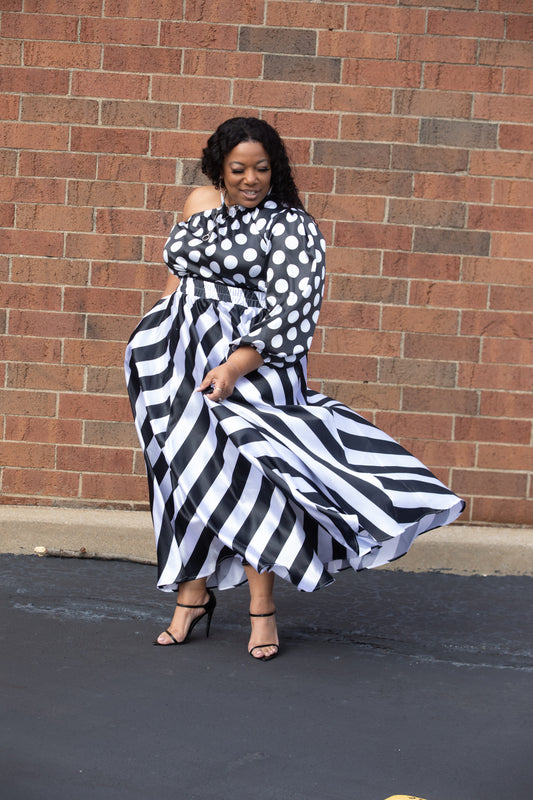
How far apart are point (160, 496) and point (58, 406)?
177cm

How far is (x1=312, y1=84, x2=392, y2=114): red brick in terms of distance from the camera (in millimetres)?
5059

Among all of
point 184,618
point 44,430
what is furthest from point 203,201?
point 44,430

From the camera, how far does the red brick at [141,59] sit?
16.7 ft

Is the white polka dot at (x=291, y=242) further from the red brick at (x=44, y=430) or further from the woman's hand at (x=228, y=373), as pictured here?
the red brick at (x=44, y=430)

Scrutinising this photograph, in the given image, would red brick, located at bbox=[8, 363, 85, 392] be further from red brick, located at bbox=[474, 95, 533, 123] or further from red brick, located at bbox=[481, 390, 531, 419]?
red brick, located at bbox=[474, 95, 533, 123]

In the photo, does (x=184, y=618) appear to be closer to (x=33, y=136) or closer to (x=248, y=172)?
(x=248, y=172)

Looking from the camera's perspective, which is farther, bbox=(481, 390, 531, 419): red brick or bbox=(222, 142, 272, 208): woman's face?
bbox=(481, 390, 531, 419): red brick

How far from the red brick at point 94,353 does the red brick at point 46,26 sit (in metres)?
1.57

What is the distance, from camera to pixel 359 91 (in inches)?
199

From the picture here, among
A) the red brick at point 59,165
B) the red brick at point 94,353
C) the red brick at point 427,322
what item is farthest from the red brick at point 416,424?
the red brick at point 59,165

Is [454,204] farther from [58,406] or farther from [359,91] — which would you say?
[58,406]

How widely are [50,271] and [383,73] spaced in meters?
2.00

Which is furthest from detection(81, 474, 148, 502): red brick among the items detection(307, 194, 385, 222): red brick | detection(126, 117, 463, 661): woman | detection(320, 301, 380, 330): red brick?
detection(307, 194, 385, 222): red brick

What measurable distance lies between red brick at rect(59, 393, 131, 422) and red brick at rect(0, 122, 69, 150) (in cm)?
131
